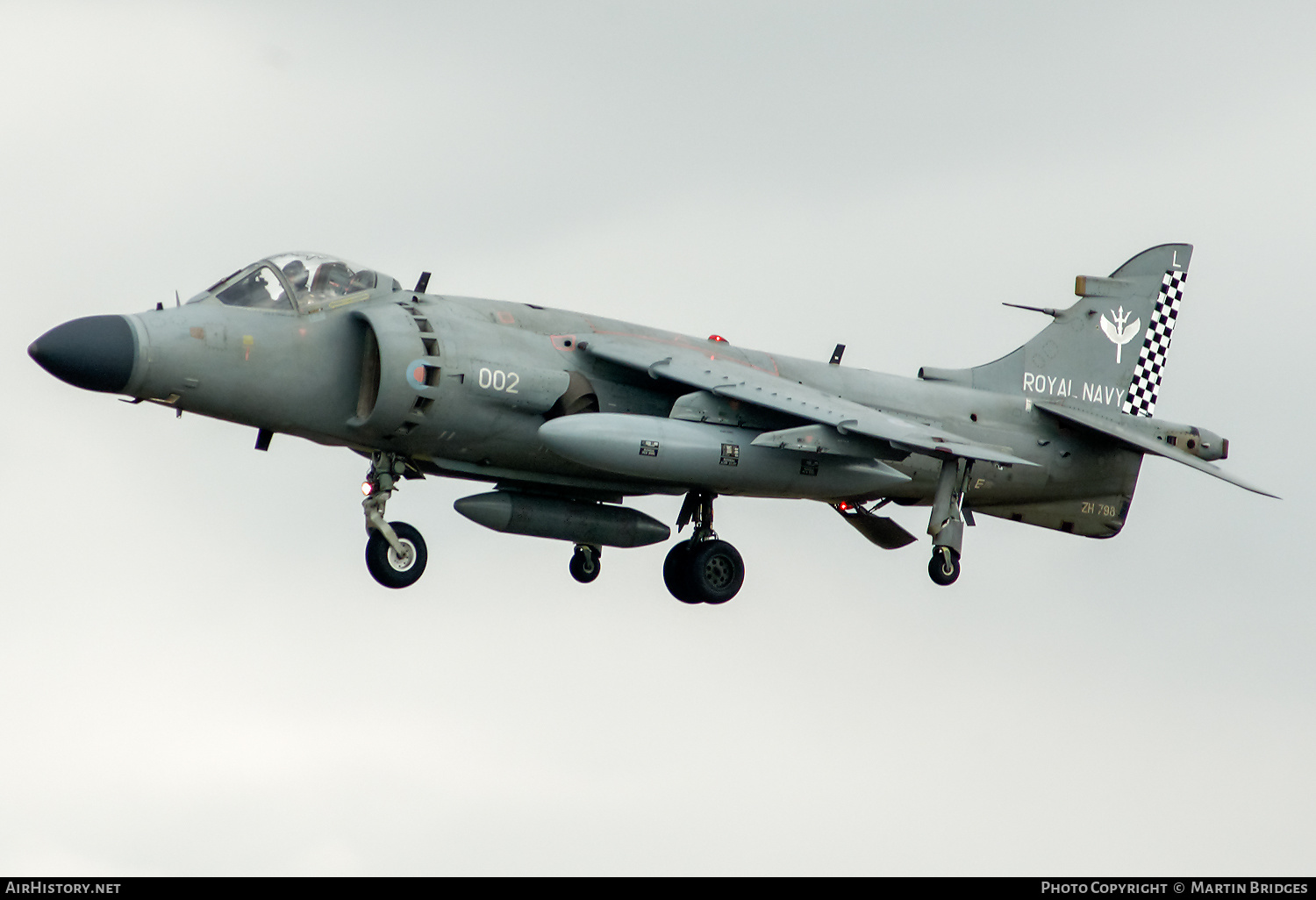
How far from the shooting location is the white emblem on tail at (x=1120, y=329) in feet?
67.7

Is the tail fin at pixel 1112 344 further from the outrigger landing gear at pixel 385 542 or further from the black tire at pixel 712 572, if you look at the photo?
the outrigger landing gear at pixel 385 542

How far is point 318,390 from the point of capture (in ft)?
52.6

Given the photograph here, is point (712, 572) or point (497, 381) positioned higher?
point (497, 381)

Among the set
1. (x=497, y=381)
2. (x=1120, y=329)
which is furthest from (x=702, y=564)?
(x=1120, y=329)

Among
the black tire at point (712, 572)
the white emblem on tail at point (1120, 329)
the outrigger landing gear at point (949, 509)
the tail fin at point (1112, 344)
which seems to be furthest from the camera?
the white emblem on tail at point (1120, 329)

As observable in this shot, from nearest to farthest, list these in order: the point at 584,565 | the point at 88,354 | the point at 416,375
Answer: the point at 88,354
the point at 416,375
the point at 584,565

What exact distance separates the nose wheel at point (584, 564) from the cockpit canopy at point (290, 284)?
143 inches

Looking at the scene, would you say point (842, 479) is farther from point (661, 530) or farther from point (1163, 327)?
point (1163, 327)

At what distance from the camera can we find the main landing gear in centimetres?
1791

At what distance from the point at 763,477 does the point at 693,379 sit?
42.3 inches

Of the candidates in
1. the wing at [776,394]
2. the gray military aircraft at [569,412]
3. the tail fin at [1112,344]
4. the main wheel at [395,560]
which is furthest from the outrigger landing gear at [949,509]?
the main wheel at [395,560]

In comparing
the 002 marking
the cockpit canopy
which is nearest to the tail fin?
the 002 marking

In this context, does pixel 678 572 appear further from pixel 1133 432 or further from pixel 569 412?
pixel 1133 432

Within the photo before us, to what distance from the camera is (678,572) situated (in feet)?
59.3
